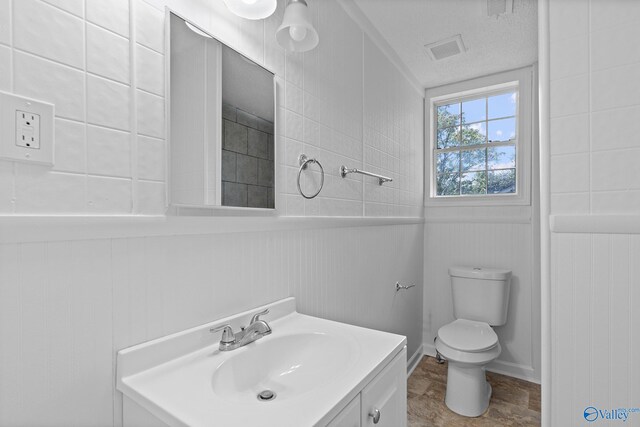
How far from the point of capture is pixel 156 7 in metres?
0.85

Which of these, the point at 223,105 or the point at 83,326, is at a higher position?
the point at 223,105

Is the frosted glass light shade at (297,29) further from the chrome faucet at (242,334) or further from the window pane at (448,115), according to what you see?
the window pane at (448,115)

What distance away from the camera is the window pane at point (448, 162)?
2951 millimetres

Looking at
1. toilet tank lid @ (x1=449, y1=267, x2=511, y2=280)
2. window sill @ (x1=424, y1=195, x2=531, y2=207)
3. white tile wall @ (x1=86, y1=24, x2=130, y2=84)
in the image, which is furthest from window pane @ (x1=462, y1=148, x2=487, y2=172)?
white tile wall @ (x1=86, y1=24, x2=130, y2=84)

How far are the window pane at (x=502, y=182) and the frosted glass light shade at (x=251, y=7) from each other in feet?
7.92

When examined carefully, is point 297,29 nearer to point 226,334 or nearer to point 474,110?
point 226,334

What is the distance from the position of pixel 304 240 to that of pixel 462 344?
141 centimetres

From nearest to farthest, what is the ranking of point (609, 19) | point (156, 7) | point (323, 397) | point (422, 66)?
point (323, 397) < point (156, 7) < point (609, 19) < point (422, 66)

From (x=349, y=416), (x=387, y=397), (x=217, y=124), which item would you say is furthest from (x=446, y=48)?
(x=349, y=416)

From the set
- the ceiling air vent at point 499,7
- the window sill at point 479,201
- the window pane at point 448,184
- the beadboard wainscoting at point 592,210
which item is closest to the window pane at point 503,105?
the window pane at point 448,184

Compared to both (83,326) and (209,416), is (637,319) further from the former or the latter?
(83,326)

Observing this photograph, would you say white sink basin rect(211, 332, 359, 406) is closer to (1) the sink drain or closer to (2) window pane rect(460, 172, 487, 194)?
(1) the sink drain

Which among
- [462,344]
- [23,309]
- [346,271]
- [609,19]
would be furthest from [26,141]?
[462,344]

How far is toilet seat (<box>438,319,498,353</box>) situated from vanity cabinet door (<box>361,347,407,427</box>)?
3.86 ft
